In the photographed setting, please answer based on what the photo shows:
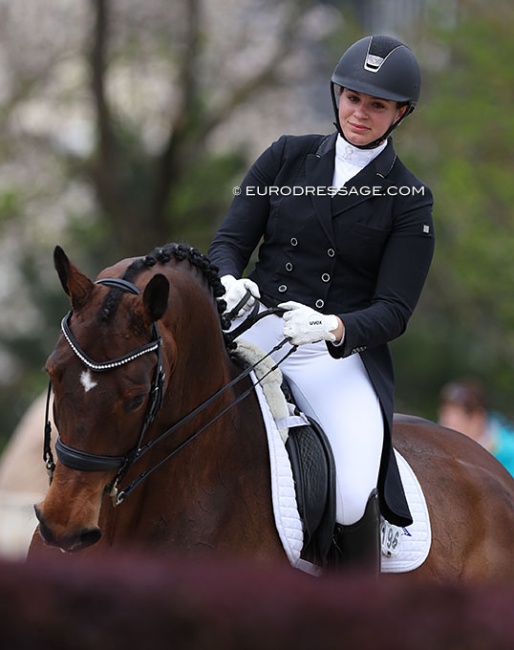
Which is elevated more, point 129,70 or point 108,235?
point 129,70

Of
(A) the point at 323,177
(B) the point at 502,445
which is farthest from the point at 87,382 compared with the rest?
(B) the point at 502,445

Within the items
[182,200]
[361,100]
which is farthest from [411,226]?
[182,200]

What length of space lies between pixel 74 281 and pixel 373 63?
1650 millimetres

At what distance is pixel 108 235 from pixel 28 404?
9.87 feet

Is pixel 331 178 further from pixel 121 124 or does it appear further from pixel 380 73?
pixel 121 124

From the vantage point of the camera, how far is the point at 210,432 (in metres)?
4.73

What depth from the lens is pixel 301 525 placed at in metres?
4.77

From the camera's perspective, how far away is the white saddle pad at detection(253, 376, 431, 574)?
15.5 feet

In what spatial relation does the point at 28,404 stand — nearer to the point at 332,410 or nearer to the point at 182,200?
the point at 182,200

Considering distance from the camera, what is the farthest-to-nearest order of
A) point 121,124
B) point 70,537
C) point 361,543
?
point 121,124 < point 361,543 < point 70,537

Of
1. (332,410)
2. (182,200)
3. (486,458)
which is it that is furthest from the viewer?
(182,200)

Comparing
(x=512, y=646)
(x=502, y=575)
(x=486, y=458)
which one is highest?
(x=512, y=646)

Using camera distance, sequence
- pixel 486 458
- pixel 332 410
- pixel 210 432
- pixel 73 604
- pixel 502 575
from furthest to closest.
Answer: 1. pixel 486 458
2. pixel 502 575
3. pixel 332 410
4. pixel 210 432
5. pixel 73 604

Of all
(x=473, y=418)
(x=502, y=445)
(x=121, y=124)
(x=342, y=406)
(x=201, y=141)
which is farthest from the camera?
(x=121, y=124)
